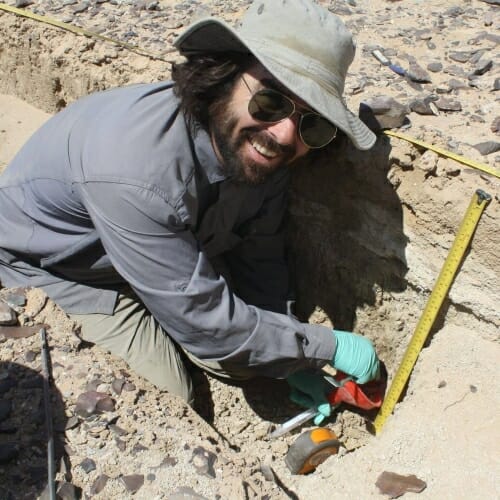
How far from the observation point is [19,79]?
16.5 feet

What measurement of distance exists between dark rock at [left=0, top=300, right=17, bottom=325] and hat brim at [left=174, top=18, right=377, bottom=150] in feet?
4.86

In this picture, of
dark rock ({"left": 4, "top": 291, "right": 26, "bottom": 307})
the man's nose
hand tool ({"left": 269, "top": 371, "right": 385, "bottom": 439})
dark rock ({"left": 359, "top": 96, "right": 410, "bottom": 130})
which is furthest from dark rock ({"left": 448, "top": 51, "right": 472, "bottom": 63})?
dark rock ({"left": 4, "top": 291, "right": 26, "bottom": 307})

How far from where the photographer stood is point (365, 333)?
3.57 meters

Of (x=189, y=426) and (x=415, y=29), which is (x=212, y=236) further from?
(x=415, y=29)

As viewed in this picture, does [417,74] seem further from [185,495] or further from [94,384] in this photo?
[185,495]

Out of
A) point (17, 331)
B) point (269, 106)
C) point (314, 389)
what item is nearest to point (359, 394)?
point (314, 389)

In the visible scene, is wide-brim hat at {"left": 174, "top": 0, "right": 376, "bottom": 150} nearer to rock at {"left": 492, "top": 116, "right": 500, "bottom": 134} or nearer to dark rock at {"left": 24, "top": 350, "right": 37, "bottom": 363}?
rock at {"left": 492, "top": 116, "right": 500, "bottom": 134}

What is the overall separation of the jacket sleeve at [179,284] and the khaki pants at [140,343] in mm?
471

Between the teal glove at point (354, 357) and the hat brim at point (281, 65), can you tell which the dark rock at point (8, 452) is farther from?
the hat brim at point (281, 65)

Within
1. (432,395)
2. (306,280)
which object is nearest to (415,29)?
(306,280)

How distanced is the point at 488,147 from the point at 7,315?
2396 millimetres

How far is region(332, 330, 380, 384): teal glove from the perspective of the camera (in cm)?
299

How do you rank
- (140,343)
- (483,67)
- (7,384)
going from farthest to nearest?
(483,67) < (140,343) < (7,384)

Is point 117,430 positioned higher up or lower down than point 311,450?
higher up
